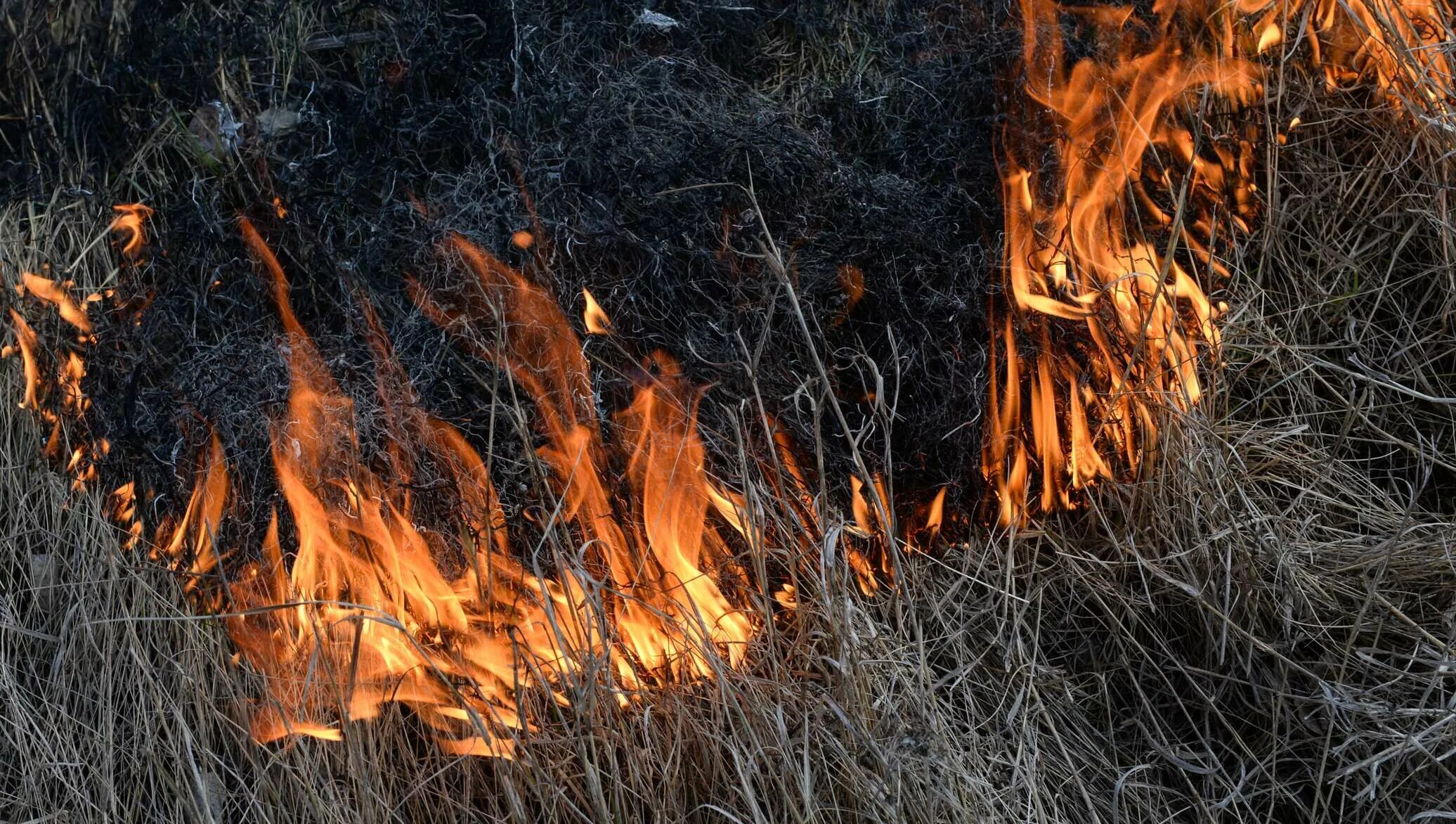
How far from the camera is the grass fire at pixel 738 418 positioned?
6.57 ft

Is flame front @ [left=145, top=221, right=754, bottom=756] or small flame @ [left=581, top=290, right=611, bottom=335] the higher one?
small flame @ [left=581, top=290, right=611, bottom=335]

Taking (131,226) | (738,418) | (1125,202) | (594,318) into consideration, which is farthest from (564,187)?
(1125,202)

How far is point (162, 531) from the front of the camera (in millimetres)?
2426

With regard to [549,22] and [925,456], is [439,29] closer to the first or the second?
[549,22]

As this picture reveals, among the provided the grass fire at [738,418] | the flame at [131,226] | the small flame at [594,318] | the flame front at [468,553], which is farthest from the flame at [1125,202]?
the flame at [131,226]

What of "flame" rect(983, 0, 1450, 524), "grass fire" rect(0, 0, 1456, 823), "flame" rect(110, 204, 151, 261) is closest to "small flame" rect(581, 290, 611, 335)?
"grass fire" rect(0, 0, 1456, 823)

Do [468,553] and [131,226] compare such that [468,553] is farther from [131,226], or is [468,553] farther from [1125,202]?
[1125,202]

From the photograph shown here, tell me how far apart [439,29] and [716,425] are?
4.22 feet

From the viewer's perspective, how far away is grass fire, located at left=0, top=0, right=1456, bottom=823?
6.57ft

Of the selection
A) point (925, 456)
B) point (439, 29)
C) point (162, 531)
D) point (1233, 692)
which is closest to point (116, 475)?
point (162, 531)

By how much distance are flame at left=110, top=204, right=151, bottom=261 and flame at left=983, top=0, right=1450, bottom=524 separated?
2.09 metres

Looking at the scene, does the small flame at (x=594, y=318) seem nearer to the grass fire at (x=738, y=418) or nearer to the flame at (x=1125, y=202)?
the grass fire at (x=738, y=418)

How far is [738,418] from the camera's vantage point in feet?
6.75

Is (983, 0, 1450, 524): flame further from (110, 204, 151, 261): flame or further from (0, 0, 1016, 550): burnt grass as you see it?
(110, 204, 151, 261): flame
